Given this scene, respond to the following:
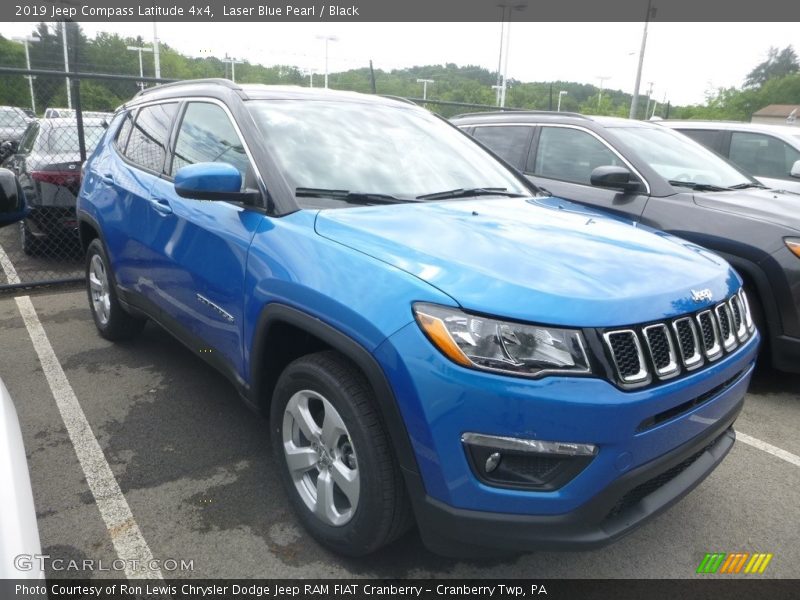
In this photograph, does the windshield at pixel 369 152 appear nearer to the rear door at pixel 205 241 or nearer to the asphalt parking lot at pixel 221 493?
the rear door at pixel 205 241

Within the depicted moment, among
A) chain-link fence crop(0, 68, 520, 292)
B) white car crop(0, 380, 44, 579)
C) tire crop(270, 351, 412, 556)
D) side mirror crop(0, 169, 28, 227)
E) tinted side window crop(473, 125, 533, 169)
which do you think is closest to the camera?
white car crop(0, 380, 44, 579)

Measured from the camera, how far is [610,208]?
466 centimetres

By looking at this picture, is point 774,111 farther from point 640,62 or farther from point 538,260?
point 538,260

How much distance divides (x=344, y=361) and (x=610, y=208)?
3189 millimetres

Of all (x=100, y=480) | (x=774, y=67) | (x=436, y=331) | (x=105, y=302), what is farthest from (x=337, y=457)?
(x=774, y=67)

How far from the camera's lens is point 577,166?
16.8ft

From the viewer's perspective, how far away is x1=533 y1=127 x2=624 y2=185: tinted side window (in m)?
4.95

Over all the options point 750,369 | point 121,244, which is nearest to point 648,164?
point 750,369

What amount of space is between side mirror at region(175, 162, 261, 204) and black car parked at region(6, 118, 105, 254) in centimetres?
482

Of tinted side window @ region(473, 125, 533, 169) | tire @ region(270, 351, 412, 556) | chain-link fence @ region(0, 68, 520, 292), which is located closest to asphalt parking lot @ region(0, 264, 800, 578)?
tire @ region(270, 351, 412, 556)

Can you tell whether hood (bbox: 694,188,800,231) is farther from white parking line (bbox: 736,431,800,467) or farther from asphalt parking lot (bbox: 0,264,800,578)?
white parking line (bbox: 736,431,800,467)

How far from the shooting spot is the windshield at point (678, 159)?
16.1 feet

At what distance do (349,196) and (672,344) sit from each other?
1.43 m

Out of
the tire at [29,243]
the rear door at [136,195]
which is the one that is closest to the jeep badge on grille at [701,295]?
the rear door at [136,195]
